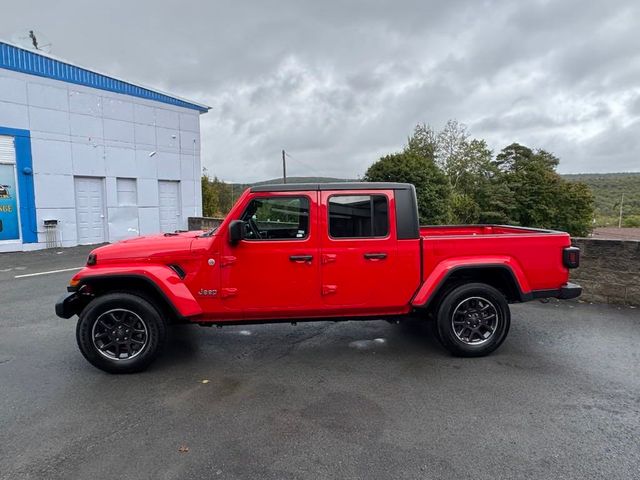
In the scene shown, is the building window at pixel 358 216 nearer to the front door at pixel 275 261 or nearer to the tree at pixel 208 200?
the front door at pixel 275 261

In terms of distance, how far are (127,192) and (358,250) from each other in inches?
609

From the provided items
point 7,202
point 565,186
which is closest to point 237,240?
point 7,202

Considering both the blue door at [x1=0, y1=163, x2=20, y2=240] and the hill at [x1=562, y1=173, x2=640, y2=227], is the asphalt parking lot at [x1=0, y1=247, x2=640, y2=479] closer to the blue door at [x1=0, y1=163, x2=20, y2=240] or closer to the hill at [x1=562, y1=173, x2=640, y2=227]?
the blue door at [x1=0, y1=163, x2=20, y2=240]

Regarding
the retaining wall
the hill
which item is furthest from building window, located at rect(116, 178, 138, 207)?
the hill

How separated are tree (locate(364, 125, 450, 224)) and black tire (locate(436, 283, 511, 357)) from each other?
1352cm

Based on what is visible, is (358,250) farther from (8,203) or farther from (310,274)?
(8,203)

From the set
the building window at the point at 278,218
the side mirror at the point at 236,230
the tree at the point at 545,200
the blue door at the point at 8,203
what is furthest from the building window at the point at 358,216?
the tree at the point at 545,200

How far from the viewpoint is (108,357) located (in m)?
3.97

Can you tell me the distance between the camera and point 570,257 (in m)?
4.36

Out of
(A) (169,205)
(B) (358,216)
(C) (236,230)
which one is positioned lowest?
(C) (236,230)

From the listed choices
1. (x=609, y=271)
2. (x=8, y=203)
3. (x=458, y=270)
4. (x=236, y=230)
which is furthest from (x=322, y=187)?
(x=8, y=203)

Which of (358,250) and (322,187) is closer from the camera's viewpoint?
(358,250)

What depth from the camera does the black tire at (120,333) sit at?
3.92 m

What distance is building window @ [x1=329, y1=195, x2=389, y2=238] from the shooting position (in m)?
4.21
